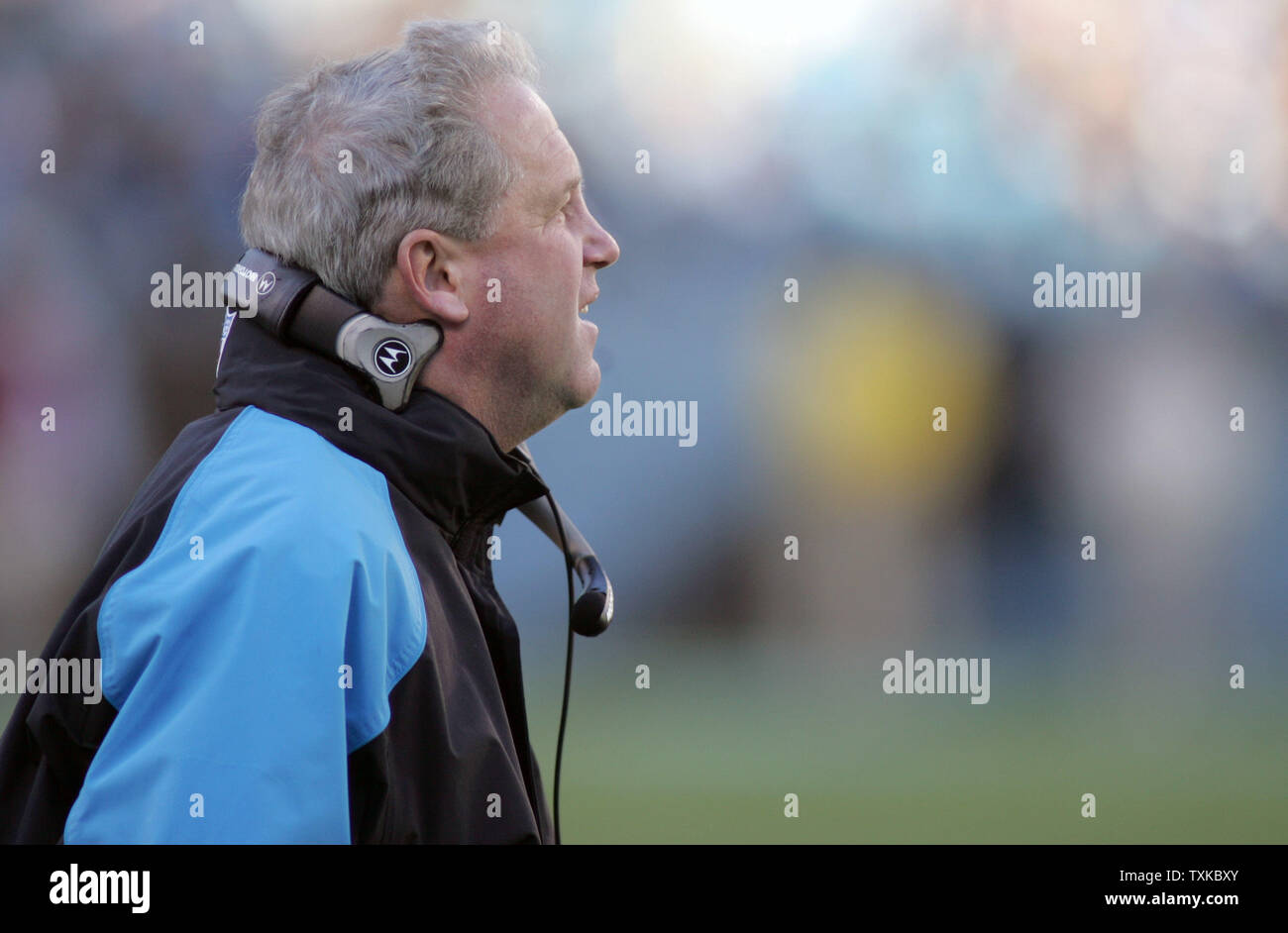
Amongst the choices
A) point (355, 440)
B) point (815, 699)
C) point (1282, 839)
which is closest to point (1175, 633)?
point (815, 699)

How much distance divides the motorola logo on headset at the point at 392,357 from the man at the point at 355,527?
3 centimetres

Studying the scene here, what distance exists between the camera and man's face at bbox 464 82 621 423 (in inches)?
67.7

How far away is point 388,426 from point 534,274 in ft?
1.13

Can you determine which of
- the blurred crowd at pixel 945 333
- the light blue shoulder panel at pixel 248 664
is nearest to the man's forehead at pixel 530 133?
the light blue shoulder panel at pixel 248 664

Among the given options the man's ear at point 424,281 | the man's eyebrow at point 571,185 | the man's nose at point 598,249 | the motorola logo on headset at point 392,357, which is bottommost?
the motorola logo on headset at point 392,357

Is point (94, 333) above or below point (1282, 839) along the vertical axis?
above

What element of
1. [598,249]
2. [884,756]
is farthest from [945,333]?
[598,249]

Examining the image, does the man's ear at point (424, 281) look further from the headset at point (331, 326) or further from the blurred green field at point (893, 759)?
the blurred green field at point (893, 759)

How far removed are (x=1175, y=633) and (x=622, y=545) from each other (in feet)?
14.8

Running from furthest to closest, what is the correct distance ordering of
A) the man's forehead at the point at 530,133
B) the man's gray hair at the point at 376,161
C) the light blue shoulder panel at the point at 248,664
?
the man's forehead at the point at 530,133 < the man's gray hair at the point at 376,161 < the light blue shoulder panel at the point at 248,664

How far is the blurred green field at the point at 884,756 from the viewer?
21.5ft

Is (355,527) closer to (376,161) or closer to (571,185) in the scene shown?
(376,161)
